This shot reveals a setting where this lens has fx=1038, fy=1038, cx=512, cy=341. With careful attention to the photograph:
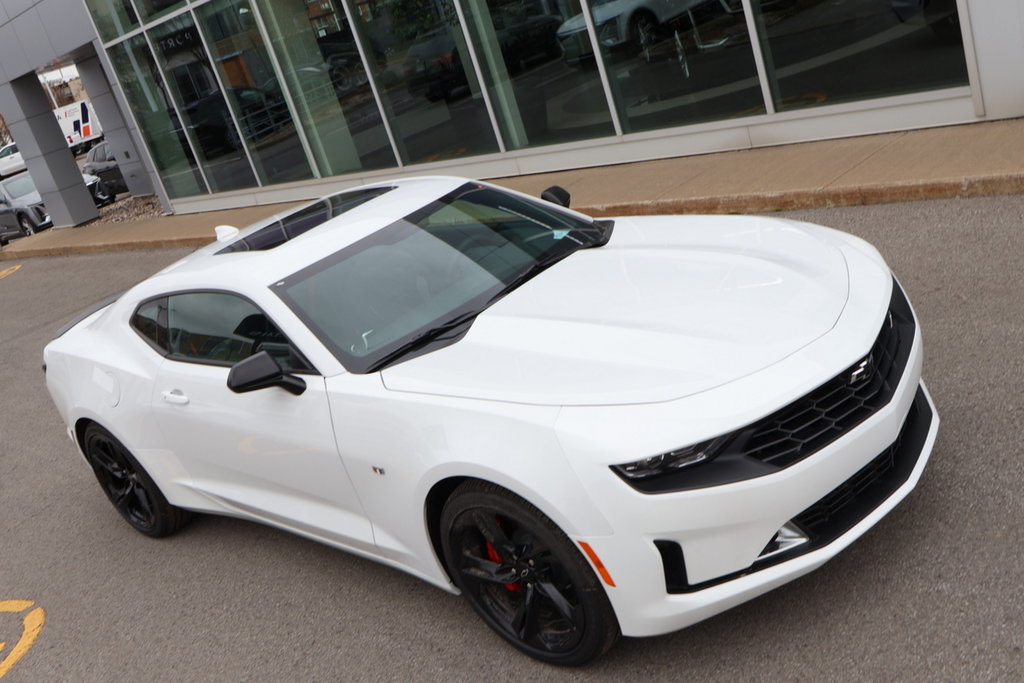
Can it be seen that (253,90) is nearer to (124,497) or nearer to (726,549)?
(124,497)

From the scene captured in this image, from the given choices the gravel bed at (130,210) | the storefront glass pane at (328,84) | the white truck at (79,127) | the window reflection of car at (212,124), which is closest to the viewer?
the storefront glass pane at (328,84)

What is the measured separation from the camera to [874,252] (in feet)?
14.5

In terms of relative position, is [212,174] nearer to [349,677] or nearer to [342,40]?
[342,40]

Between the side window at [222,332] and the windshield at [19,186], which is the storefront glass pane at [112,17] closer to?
the windshield at [19,186]

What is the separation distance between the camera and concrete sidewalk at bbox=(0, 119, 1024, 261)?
7625mm

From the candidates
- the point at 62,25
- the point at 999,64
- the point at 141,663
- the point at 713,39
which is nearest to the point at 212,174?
the point at 62,25

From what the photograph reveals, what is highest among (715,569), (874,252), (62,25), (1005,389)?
(62,25)

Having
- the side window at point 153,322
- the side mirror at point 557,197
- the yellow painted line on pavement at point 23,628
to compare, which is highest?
the side window at point 153,322

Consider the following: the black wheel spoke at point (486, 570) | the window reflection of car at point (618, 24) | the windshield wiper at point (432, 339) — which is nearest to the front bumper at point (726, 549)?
the black wheel spoke at point (486, 570)

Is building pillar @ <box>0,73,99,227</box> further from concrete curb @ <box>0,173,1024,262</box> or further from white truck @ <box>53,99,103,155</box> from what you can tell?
white truck @ <box>53,99,103,155</box>

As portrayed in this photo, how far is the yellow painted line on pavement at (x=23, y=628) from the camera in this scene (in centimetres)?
508

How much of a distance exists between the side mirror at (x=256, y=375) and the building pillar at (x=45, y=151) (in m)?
21.3

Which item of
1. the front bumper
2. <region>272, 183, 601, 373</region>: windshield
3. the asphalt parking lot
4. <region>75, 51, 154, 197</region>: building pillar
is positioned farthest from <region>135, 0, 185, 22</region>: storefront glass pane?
the front bumper

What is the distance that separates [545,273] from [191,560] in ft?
8.43
